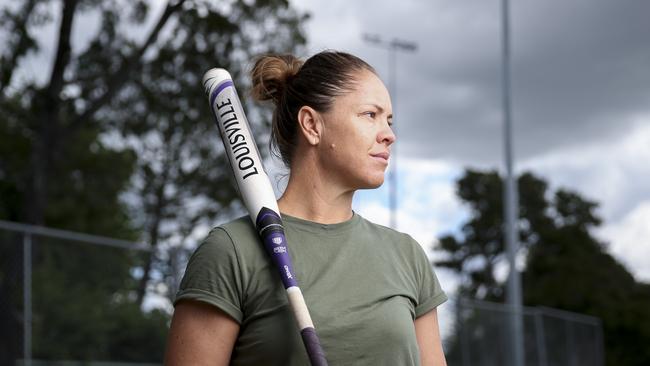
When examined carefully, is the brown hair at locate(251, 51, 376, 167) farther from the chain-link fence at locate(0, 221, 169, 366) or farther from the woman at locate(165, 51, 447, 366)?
the chain-link fence at locate(0, 221, 169, 366)

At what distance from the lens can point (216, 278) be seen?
8.16 feet

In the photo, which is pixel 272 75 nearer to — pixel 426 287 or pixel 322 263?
pixel 322 263

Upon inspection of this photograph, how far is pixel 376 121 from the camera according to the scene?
8.87 ft

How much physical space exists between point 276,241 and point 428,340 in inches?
20.3

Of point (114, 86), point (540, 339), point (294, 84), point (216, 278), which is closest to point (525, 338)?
point (540, 339)

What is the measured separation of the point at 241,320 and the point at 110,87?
13101 mm

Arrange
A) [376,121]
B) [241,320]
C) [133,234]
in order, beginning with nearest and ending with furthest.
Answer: [241,320] < [376,121] < [133,234]

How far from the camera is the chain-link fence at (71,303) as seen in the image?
8.97 meters

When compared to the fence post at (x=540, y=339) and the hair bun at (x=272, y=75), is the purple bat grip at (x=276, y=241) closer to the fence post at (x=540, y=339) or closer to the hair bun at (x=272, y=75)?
the hair bun at (x=272, y=75)

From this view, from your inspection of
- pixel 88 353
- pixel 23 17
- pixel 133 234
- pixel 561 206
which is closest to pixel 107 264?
pixel 88 353

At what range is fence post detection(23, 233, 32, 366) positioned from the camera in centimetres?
892

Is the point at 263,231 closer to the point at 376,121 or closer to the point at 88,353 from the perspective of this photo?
the point at 376,121

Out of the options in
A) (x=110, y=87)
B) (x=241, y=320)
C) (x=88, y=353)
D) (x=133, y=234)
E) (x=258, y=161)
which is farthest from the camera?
(x=133, y=234)

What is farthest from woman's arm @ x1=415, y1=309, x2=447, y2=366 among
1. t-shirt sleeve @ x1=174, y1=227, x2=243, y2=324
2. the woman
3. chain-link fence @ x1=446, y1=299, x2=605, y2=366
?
chain-link fence @ x1=446, y1=299, x2=605, y2=366
